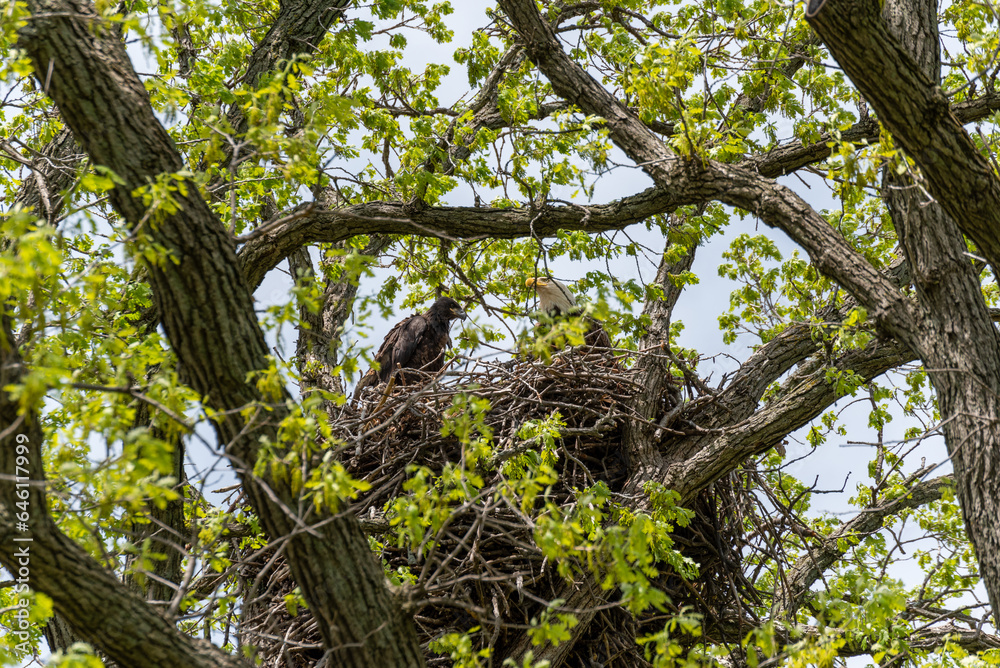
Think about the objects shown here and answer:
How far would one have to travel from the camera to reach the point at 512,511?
14.7ft

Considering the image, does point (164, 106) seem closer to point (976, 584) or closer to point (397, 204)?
point (397, 204)

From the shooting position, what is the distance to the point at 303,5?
6.12 meters

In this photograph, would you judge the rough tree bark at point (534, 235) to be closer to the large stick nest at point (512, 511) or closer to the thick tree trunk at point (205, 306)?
the thick tree trunk at point (205, 306)

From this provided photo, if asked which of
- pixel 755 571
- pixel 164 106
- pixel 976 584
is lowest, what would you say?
pixel 976 584

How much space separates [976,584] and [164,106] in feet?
22.7

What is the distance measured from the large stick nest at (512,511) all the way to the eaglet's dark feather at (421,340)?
133 cm

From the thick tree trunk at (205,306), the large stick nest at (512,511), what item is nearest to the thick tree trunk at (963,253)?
the large stick nest at (512,511)

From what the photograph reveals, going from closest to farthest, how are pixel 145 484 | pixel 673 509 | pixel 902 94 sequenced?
pixel 145 484, pixel 902 94, pixel 673 509

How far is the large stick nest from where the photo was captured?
15.5 ft

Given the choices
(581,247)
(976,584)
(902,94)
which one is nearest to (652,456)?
(581,247)

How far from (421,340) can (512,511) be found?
3.00 metres

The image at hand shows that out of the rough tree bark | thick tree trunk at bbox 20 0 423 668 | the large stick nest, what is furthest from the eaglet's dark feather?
thick tree trunk at bbox 20 0 423 668

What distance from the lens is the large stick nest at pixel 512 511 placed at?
4715 millimetres

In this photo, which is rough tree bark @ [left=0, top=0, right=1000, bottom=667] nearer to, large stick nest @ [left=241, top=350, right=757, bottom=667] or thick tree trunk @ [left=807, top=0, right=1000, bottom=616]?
thick tree trunk @ [left=807, top=0, right=1000, bottom=616]
